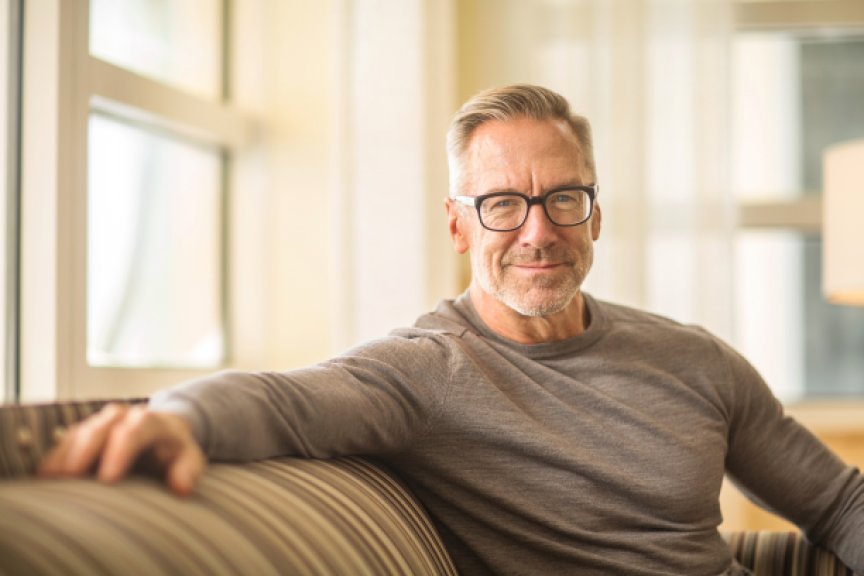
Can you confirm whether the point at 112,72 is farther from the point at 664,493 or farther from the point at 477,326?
the point at 664,493

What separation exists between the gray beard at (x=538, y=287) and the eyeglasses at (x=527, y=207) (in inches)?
2.1

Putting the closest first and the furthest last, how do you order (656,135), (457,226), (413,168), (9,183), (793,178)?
(457,226) < (9,183) < (413,168) < (656,135) < (793,178)

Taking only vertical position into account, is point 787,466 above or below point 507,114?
below

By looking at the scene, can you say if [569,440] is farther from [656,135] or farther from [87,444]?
[656,135]

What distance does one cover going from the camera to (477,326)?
125 centimetres

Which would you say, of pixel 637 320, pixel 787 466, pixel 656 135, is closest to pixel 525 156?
pixel 637 320

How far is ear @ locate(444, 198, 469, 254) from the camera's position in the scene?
1325 mm

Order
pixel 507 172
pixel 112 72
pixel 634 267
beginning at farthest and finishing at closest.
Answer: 1. pixel 634 267
2. pixel 112 72
3. pixel 507 172

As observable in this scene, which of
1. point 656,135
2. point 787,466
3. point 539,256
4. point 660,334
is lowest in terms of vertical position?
point 787,466

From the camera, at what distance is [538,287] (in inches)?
47.9

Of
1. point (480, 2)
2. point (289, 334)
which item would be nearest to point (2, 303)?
point (289, 334)

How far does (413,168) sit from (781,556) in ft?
4.88

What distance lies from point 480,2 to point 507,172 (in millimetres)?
1614

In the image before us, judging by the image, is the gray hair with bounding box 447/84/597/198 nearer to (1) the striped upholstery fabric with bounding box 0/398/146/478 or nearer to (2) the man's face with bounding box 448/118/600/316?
(2) the man's face with bounding box 448/118/600/316
